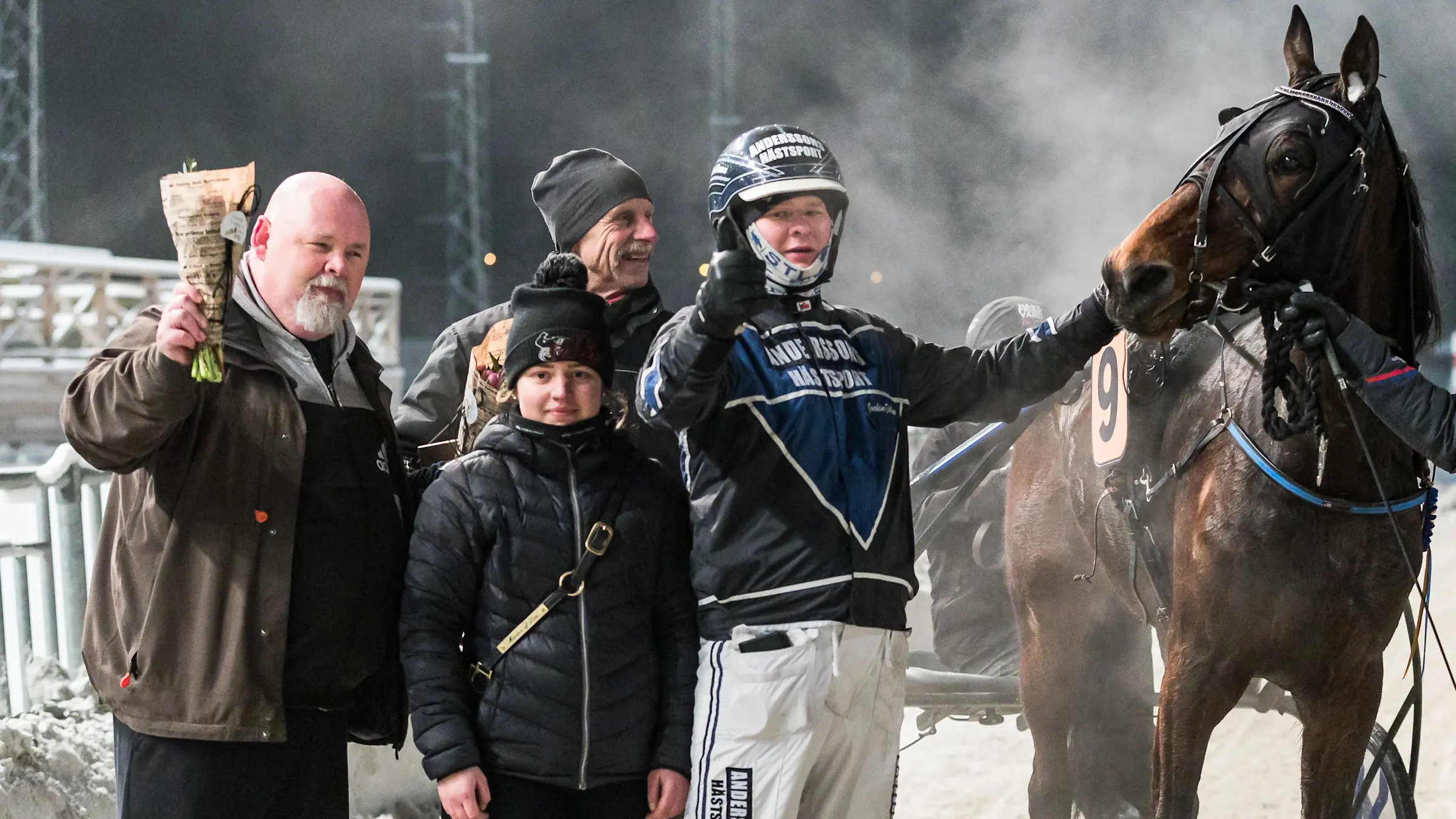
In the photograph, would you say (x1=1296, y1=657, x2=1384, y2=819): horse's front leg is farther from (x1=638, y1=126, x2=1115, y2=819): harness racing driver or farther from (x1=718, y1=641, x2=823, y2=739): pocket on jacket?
(x1=718, y1=641, x2=823, y2=739): pocket on jacket

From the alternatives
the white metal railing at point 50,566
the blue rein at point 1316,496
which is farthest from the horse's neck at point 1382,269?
the white metal railing at point 50,566

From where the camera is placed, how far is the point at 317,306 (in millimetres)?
2307

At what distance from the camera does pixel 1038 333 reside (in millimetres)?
2426

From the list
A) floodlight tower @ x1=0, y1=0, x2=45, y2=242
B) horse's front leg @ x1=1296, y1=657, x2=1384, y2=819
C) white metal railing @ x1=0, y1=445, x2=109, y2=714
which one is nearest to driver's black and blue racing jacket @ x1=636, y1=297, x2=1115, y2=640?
horse's front leg @ x1=1296, y1=657, x2=1384, y2=819

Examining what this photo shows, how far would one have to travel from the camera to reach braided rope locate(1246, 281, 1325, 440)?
234cm

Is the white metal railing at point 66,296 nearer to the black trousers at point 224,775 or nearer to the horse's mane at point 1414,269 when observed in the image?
the black trousers at point 224,775

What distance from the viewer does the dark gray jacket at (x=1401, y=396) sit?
221 centimetres

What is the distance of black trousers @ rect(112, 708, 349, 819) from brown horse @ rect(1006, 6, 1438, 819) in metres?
1.55

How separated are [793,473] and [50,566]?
3.67m

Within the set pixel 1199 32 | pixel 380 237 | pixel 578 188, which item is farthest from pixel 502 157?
pixel 578 188

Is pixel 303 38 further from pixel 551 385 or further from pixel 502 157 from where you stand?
pixel 551 385

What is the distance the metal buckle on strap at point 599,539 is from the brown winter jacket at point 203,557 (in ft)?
1.57

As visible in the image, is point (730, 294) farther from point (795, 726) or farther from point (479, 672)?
point (479, 672)

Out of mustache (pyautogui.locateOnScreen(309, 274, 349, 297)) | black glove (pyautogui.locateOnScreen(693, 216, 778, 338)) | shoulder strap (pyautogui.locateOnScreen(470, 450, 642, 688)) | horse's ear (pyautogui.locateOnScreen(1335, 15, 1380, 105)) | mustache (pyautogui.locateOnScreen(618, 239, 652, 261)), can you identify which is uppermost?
horse's ear (pyautogui.locateOnScreen(1335, 15, 1380, 105))
